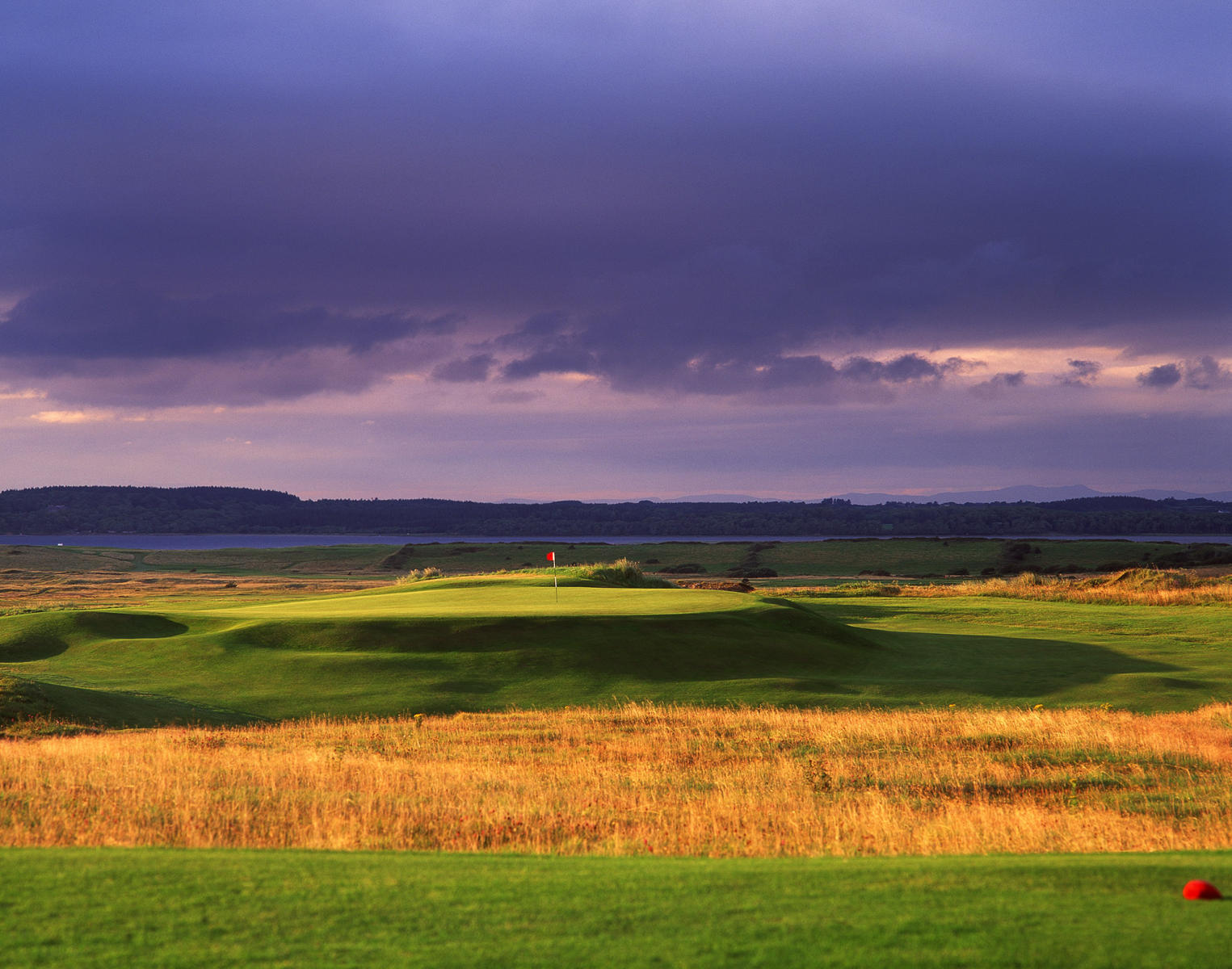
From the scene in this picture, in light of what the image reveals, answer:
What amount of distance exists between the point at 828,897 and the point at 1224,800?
11127 millimetres

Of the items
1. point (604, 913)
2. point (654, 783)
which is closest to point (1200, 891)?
point (604, 913)

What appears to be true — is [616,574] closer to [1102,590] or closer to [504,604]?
[504,604]

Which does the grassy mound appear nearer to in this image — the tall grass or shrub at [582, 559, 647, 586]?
shrub at [582, 559, 647, 586]

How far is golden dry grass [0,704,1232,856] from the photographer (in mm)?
12117

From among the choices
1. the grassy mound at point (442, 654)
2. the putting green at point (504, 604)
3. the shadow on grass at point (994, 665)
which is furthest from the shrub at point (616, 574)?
the shadow on grass at point (994, 665)

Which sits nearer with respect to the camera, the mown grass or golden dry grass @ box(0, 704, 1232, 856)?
golden dry grass @ box(0, 704, 1232, 856)

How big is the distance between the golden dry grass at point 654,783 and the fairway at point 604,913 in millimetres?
3025

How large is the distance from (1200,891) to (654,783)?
9703mm

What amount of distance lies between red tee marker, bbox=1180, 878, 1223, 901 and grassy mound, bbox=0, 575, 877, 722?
1904 centimetres

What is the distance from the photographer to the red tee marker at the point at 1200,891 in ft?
24.3

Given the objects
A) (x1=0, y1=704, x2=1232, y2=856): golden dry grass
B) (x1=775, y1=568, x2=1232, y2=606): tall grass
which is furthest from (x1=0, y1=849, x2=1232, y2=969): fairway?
(x1=775, y1=568, x2=1232, y2=606): tall grass

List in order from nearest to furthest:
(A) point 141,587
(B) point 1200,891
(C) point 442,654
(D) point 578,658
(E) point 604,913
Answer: (E) point 604,913
(B) point 1200,891
(D) point 578,658
(C) point 442,654
(A) point 141,587

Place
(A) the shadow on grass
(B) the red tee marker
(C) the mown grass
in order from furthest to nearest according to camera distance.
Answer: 1. (A) the shadow on grass
2. (C) the mown grass
3. (B) the red tee marker

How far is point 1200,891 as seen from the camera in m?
7.42
